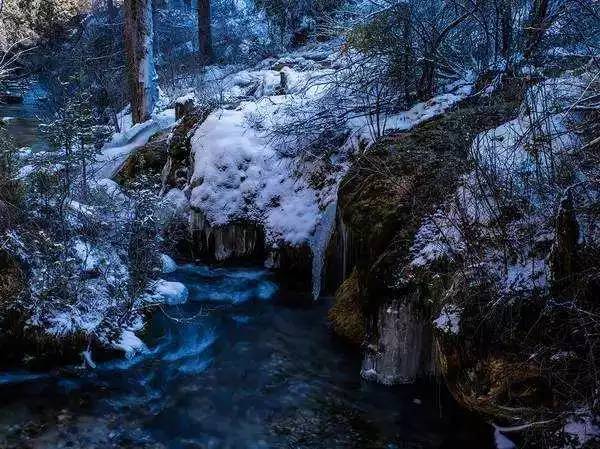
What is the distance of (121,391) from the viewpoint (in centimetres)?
495

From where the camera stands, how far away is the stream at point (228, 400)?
4344 mm

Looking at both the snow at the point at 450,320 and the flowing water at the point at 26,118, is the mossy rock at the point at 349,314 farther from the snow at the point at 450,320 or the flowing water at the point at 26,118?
the flowing water at the point at 26,118

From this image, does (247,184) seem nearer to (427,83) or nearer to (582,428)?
(427,83)

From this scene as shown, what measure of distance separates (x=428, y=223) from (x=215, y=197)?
3448 mm

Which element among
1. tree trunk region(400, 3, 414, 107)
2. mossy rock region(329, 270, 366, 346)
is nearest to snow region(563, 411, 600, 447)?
mossy rock region(329, 270, 366, 346)

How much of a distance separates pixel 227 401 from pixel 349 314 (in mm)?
1579

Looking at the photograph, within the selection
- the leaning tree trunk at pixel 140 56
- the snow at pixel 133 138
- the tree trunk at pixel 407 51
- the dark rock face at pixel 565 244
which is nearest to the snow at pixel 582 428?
the dark rock face at pixel 565 244

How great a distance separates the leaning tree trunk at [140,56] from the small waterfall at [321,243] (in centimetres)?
536

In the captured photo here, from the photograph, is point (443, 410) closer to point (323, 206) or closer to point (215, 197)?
point (323, 206)

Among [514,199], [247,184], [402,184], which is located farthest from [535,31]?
[247,184]

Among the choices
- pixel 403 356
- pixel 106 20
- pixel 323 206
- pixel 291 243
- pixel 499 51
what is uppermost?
pixel 106 20

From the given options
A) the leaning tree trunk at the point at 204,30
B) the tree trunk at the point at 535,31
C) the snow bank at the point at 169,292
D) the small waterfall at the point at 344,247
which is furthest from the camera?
the leaning tree trunk at the point at 204,30

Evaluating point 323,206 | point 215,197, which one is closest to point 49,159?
point 215,197

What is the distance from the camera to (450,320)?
4074 millimetres
